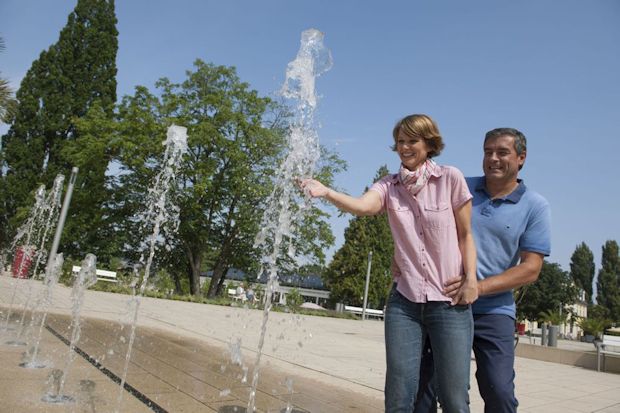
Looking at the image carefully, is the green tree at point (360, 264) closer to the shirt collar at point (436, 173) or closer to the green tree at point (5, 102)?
the green tree at point (5, 102)

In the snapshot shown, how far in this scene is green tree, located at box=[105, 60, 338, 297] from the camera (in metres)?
23.1

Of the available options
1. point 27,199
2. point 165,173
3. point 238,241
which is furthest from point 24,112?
point 238,241

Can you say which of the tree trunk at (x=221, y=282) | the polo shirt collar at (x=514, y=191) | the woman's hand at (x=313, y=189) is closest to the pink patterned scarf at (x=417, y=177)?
the woman's hand at (x=313, y=189)

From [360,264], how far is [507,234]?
39446 mm

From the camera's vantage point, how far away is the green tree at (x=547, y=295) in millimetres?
56312

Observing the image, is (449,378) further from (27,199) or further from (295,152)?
(27,199)

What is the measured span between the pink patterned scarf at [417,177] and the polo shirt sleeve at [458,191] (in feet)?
0.36

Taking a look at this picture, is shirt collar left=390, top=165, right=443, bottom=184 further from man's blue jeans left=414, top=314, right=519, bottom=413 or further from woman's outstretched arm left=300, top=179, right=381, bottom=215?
man's blue jeans left=414, top=314, right=519, bottom=413

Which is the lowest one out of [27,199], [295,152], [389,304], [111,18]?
[389,304]

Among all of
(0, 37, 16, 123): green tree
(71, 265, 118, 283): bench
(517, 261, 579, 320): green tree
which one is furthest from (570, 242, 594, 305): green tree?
(0, 37, 16, 123): green tree

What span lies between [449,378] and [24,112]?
31.9 metres

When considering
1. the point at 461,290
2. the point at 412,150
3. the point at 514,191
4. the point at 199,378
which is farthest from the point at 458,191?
the point at 199,378

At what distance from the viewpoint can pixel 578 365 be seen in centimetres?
1223

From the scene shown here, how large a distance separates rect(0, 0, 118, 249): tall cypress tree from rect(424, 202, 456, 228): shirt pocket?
27.2 metres
